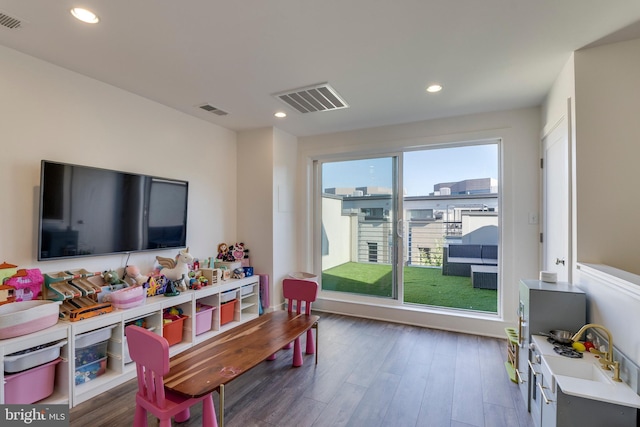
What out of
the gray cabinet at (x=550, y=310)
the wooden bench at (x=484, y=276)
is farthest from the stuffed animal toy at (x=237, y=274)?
the wooden bench at (x=484, y=276)

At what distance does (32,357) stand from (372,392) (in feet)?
7.61

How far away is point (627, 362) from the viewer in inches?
53.7

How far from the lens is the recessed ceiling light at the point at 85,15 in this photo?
66.6 inches

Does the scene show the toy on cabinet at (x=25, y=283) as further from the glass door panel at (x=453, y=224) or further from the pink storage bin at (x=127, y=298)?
the glass door panel at (x=453, y=224)

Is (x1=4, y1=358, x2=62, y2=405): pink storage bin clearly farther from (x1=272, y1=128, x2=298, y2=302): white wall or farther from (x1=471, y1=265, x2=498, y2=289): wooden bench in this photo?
(x1=471, y1=265, x2=498, y2=289): wooden bench

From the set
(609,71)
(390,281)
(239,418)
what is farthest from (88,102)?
(609,71)

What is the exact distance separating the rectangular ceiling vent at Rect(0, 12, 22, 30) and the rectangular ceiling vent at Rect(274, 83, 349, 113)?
70.6 inches

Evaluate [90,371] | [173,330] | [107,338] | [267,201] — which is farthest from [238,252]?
[90,371]

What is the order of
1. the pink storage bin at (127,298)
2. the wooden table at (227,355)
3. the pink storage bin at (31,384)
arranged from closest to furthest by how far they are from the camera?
the wooden table at (227,355)
the pink storage bin at (31,384)
the pink storage bin at (127,298)

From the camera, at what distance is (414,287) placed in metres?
4.88

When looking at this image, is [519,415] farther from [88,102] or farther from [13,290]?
[88,102]

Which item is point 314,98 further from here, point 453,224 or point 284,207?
point 453,224

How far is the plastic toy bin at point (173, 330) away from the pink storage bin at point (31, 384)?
0.80 m

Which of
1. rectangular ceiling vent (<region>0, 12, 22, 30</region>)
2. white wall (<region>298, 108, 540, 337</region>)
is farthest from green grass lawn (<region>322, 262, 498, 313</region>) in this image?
rectangular ceiling vent (<region>0, 12, 22, 30</region>)
